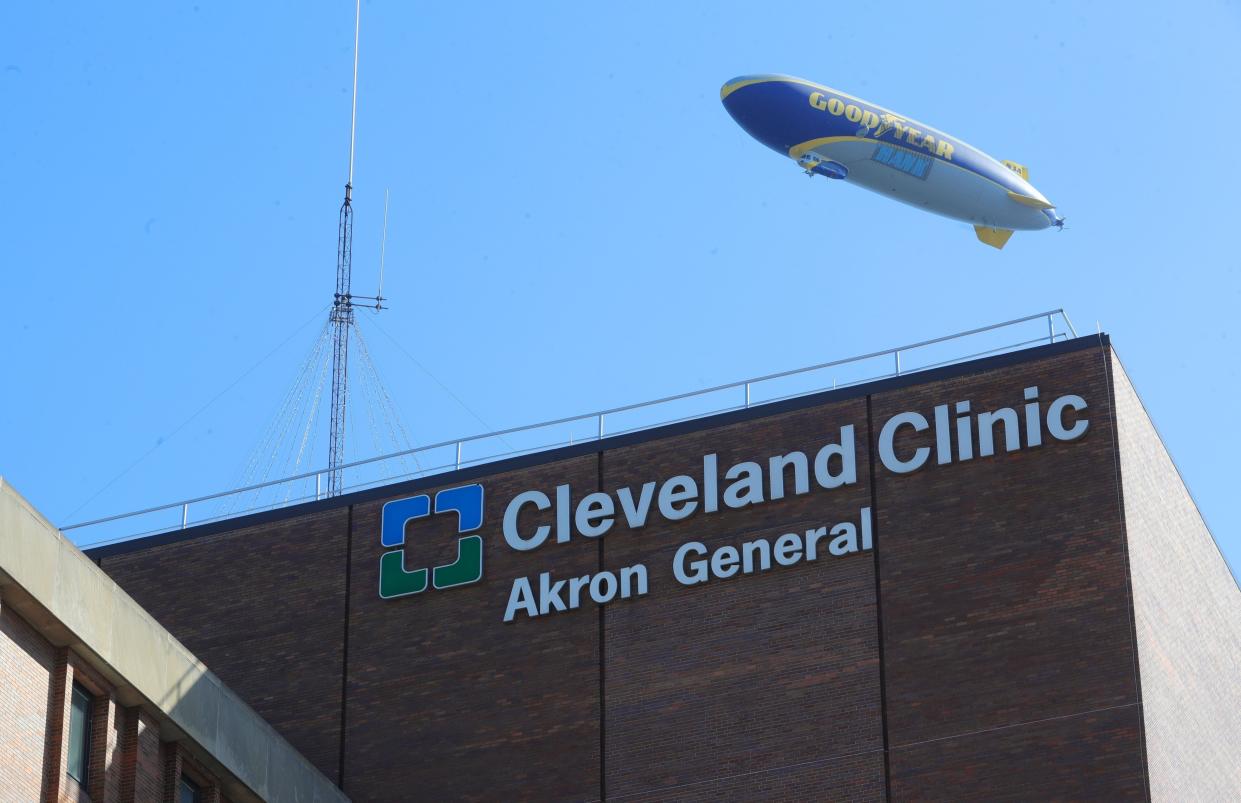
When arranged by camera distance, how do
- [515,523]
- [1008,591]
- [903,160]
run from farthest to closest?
[903,160], [515,523], [1008,591]

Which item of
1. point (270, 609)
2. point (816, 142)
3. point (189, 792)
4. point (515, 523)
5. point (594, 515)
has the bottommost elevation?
point (189, 792)

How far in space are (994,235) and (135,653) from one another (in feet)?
116

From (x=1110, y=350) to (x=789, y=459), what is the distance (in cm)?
697

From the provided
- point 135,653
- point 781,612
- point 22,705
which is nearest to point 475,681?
point 781,612

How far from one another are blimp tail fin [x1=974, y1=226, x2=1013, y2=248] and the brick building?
17800mm

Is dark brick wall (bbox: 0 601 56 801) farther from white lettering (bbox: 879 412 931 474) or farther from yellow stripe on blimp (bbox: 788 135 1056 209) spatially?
yellow stripe on blimp (bbox: 788 135 1056 209)

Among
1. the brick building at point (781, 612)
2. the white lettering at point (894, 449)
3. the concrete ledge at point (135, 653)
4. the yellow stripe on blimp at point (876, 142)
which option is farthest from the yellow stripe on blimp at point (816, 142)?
the concrete ledge at point (135, 653)

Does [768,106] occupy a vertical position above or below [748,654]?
above

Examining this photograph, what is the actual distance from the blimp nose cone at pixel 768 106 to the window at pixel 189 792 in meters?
31.1

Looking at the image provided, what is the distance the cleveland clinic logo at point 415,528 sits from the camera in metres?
46.8

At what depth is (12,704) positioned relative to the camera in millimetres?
33469

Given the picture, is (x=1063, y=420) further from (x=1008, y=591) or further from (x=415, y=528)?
(x=415, y=528)

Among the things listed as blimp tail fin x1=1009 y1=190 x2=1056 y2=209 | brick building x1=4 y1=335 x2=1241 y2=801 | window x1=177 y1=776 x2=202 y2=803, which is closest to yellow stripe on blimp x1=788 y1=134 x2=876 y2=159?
blimp tail fin x1=1009 y1=190 x2=1056 y2=209

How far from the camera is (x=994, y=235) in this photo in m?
64.1
